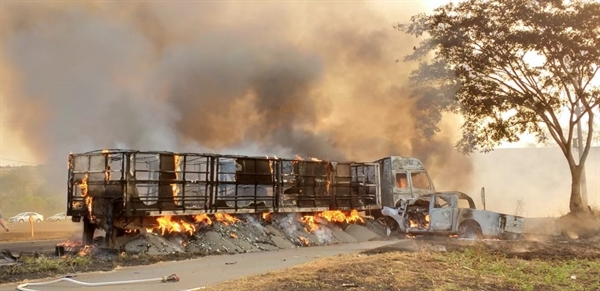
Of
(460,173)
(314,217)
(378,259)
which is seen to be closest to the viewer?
(378,259)

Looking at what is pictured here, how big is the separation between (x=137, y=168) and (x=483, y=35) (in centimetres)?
1397

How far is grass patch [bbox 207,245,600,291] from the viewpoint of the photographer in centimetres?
791

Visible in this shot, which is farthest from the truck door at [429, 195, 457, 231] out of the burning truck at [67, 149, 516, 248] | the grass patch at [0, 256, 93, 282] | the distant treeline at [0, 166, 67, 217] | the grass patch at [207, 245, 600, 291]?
the distant treeline at [0, 166, 67, 217]

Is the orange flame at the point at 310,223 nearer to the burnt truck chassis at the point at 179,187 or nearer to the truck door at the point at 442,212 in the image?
the burnt truck chassis at the point at 179,187

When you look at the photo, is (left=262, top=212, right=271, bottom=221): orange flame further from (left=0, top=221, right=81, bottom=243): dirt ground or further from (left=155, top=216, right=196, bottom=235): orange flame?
(left=0, top=221, right=81, bottom=243): dirt ground

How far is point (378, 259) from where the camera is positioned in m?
10.5

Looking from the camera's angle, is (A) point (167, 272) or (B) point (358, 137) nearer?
(A) point (167, 272)

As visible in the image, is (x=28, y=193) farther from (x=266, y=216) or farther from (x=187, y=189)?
(x=187, y=189)

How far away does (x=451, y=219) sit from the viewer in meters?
16.3

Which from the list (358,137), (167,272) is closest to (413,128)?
(358,137)

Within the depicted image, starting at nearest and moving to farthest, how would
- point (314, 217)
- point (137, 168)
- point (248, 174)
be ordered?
point (137, 168) → point (248, 174) → point (314, 217)

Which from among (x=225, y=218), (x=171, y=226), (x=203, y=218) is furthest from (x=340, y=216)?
(x=171, y=226)

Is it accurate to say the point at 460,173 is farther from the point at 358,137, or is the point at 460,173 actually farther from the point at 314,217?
the point at 314,217

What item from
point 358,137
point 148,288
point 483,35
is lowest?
point 148,288
